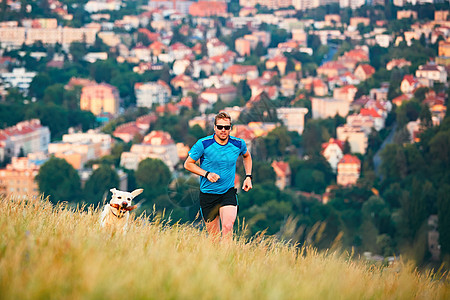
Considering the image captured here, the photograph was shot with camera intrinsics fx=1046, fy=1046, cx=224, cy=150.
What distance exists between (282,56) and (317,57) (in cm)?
401

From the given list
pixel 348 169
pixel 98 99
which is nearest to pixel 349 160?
pixel 348 169

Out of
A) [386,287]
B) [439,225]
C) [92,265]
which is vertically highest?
[92,265]

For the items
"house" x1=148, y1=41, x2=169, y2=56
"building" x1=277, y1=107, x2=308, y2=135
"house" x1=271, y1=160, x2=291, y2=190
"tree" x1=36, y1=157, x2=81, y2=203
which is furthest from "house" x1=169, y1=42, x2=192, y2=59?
"tree" x1=36, y1=157, x2=81, y2=203

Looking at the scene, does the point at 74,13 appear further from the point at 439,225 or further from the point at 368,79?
the point at 439,225

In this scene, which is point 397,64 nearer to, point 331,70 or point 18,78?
point 331,70

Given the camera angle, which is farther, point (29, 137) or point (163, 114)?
point (163, 114)

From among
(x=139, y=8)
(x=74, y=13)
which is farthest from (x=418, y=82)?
(x=139, y=8)

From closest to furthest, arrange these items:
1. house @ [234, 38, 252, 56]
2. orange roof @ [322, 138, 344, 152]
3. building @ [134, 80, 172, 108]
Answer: orange roof @ [322, 138, 344, 152], building @ [134, 80, 172, 108], house @ [234, 38, 252, 56]

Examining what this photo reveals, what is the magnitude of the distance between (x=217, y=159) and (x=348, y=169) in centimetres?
3362

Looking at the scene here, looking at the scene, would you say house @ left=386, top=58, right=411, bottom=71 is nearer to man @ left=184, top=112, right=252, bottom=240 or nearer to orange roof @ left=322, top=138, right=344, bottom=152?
orange roof @ left=322, top=138, right=344, bottom=152

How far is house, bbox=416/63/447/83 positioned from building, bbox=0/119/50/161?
75.9 feet

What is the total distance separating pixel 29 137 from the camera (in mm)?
45750

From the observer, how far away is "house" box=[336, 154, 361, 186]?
35938mm

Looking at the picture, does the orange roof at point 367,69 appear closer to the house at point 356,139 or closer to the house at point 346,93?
the house at point 346,93
